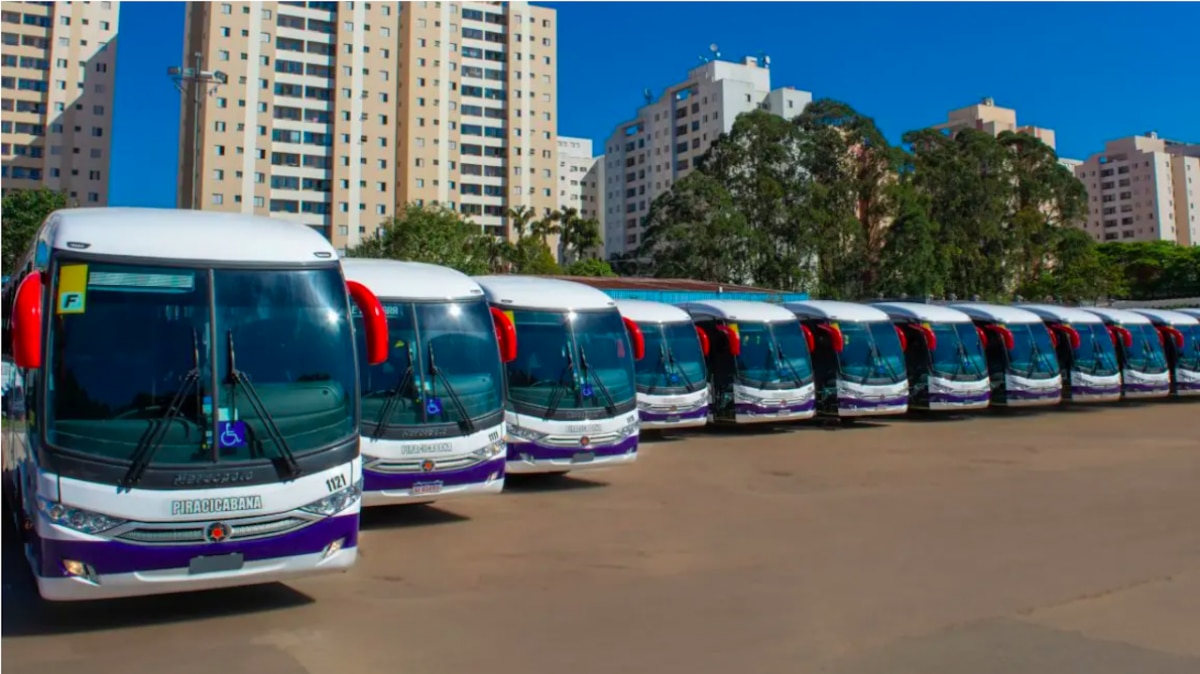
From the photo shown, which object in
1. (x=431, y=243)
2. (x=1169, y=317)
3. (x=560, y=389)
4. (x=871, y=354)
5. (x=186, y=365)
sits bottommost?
(x=560, y=389)

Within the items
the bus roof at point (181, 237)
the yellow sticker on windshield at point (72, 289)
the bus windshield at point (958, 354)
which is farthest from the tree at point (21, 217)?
the yellow sticker on windshield at point (72, 289)

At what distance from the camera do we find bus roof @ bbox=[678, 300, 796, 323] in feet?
59.5

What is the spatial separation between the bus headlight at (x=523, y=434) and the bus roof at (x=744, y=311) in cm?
806

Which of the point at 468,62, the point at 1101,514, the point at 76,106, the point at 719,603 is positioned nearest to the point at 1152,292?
the point at 468,62

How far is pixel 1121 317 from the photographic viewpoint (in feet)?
83.4

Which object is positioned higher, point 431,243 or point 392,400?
point 431,243

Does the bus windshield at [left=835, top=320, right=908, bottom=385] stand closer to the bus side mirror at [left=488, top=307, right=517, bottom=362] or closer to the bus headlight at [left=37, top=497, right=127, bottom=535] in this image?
the bus side mirror at [left=488, top=307, right=517, bottom=362]

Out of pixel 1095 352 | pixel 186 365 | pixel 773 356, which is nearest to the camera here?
pixel 186 365

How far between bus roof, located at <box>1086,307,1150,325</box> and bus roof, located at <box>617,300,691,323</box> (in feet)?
47.1

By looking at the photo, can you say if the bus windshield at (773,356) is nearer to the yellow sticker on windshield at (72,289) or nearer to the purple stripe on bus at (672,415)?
the purple stripe on bus at (672,415)

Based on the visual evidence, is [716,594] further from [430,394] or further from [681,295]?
[681,295]

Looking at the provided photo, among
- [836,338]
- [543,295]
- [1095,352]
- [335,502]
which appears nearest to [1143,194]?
[1095,352]

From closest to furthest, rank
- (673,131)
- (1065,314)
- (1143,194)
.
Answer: (1065,314)
(673,131)
(1143,194)

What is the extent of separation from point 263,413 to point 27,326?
1416mm
